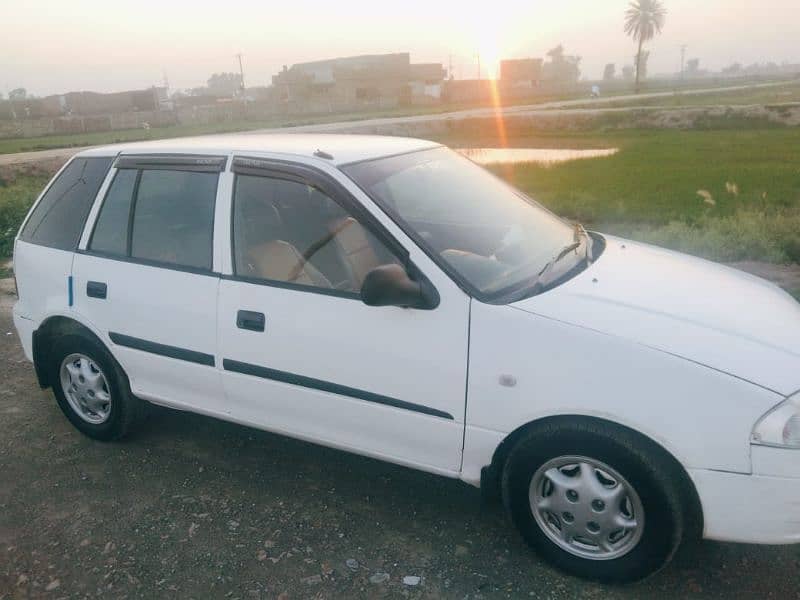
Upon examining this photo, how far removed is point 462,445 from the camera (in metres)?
3.03

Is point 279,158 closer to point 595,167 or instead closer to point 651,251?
point 651,251

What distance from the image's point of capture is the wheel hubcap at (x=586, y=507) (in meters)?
2.78

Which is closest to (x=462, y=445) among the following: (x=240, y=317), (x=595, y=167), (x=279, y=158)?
(x=240, y=317)

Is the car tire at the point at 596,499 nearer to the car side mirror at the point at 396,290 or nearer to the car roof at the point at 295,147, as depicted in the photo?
the car side mirror at the point at 396,290

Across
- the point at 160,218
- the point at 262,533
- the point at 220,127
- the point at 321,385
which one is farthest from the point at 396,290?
the point at 220,127

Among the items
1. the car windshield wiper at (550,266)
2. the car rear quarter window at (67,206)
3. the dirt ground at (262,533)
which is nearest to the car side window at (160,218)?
the car rear quarter window at (67,206)

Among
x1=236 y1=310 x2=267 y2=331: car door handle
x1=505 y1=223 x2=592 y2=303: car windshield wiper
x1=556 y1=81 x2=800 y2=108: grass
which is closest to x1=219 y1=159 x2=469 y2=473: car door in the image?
x1=236 y1=310 x2=267 y2=331: car door handle

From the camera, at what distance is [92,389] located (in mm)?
4254

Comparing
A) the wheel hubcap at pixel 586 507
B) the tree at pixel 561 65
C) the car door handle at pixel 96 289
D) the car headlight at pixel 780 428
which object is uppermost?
the tree at pixel 561 65

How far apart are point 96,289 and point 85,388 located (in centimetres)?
68

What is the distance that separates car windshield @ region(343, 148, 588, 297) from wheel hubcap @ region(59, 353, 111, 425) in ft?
6.84

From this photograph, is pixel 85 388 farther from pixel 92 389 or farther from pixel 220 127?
pixel 220 127

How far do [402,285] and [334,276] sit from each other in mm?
545

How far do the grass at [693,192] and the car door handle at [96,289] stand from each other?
632cm
